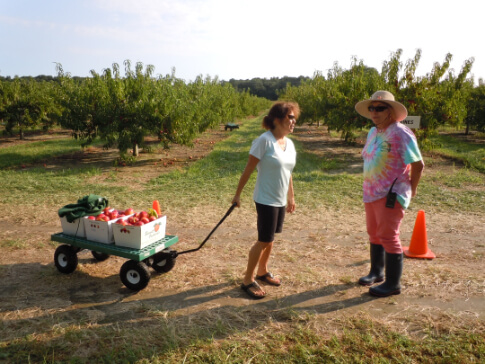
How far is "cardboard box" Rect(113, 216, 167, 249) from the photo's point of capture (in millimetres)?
3898

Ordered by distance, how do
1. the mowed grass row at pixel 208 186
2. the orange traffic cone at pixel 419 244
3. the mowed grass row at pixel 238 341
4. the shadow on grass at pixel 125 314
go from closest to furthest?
the mowed grass row at pixel 238 341
the shadow on grass at pixel 125 314
the orange traffic cone at pixel 419 244
the mowed grass row at pixel 208 186

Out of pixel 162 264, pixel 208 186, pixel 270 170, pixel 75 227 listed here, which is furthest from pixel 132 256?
pixel 208 186

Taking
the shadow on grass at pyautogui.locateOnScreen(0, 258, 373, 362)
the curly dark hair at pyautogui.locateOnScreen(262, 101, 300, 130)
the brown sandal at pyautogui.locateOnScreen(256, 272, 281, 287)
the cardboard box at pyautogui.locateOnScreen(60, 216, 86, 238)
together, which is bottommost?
the shadow on grass at pyautogui.locateOnScreen(0, 258, 373, 362)

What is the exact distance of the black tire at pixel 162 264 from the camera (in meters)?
4.43

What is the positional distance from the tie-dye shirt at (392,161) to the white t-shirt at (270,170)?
0.97 meters

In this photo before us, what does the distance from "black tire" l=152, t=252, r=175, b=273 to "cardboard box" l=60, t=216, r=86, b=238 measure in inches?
36.7

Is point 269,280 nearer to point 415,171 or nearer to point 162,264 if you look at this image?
point 162,264

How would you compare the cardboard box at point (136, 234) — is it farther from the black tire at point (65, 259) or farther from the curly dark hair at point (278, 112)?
the curly dark hair at point (278, 112)

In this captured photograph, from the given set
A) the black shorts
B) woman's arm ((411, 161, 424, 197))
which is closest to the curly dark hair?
the black shorts

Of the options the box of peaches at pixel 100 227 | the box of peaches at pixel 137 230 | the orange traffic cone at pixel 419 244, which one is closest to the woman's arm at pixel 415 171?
the orange traffic cone at pixel 419 244

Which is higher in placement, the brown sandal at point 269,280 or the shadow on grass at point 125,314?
the brown sandal at point 269,280

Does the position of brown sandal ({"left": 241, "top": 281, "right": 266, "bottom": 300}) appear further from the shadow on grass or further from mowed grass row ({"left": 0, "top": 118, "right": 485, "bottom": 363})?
mowed grass row ({"left": 0, "top": 118, "right": 485, "bottom": 363})

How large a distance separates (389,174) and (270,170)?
126 cm

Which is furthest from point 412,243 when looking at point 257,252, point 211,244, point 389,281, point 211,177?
point 211,177
